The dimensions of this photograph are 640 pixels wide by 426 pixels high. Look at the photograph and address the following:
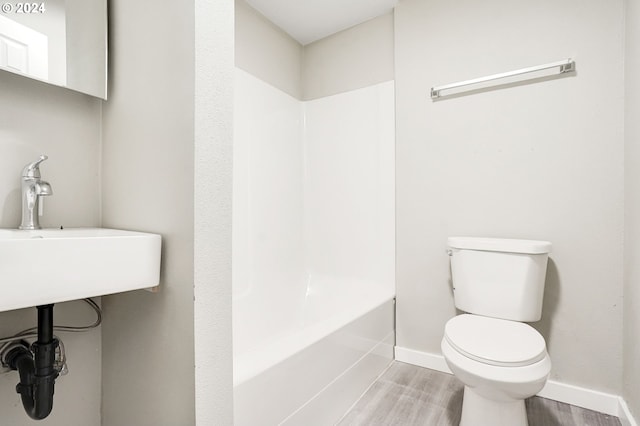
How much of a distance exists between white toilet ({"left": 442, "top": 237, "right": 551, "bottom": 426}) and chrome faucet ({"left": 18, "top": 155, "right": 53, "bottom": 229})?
1.49 m

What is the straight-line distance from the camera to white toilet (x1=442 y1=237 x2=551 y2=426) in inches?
45.0

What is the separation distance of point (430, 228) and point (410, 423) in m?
1.02

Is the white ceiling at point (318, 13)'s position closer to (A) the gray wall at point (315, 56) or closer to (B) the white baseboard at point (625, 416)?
(A) the gray wall at point (315, 56)

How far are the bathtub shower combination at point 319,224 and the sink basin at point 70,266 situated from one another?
845 millimetres

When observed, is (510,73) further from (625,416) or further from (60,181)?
(60,181)

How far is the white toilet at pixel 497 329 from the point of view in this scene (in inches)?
45.0

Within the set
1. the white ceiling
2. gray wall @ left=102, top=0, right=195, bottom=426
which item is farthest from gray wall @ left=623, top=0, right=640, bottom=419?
gray wall @ left=102, top=0, right=195, bottom=426

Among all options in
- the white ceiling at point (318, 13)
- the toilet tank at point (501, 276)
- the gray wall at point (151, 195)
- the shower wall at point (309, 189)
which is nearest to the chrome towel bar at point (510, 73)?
the shower wall at point (309, 189)

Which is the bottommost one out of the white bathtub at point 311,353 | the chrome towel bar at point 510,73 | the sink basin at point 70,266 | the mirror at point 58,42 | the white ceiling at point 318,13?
the white bathtub at point 311,353

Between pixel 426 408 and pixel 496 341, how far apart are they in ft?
1.83

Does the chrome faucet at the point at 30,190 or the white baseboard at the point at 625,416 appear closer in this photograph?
the chrome faucet at the point at 30,190

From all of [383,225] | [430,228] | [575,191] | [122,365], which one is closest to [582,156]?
[575,191]

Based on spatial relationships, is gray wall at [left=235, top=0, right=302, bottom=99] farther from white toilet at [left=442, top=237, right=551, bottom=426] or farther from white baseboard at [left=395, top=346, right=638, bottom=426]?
white baseboard at [left=395, top=346, right=638, bottom=426]

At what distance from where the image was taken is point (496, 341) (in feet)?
4.17
